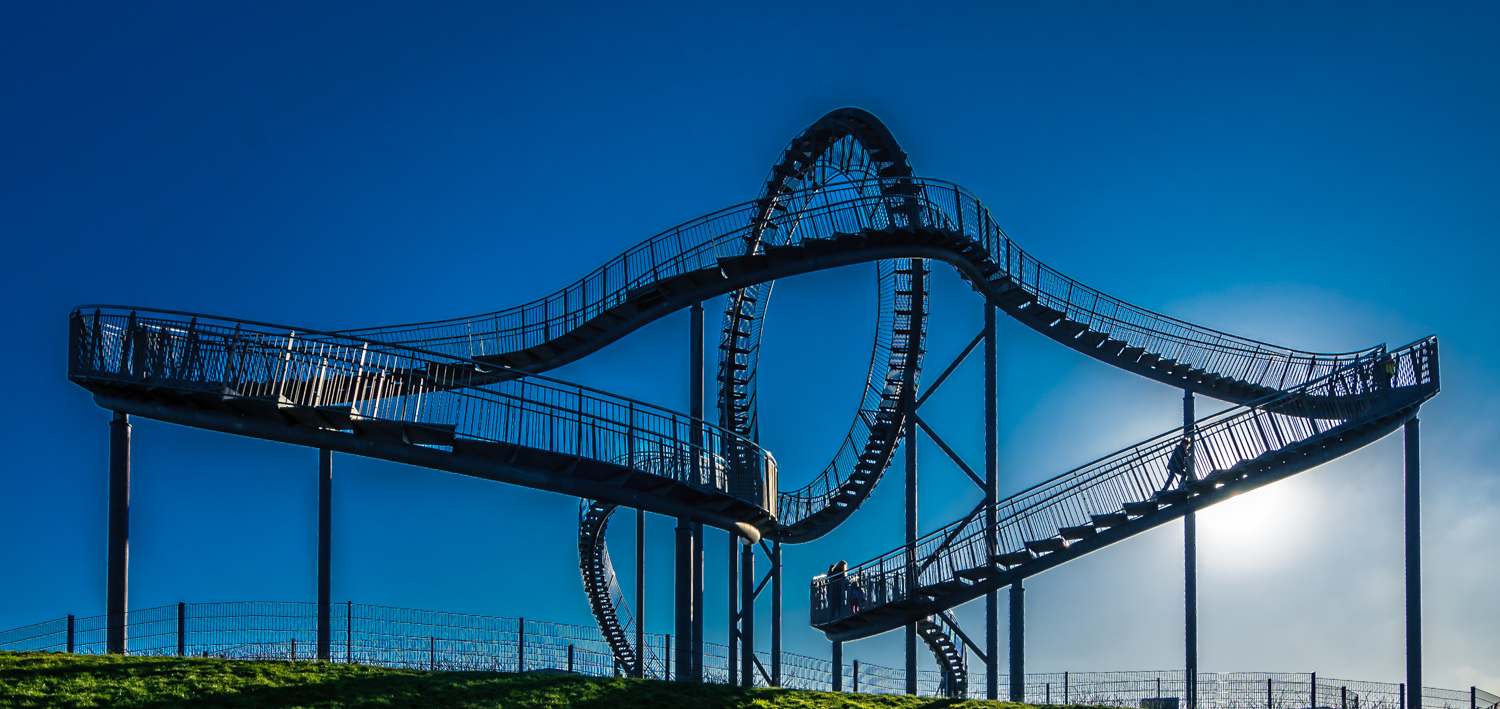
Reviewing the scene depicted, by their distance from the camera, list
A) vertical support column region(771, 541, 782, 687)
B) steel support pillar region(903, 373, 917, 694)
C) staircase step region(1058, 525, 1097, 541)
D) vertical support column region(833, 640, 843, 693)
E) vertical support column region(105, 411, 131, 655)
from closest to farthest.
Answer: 1. vertical support column region(105, 411, 131, 655)
2. staircase step region(1058, 525, 1097, 541)
3. steel support pillar region(903, 373, 917, 694)
4. vertical support column region(833, 640, 843, 693)
5. vertical support column region(771, 541, 782, 687)

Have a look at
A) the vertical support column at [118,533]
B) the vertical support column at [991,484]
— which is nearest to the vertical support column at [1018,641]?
the vertical support column at [991,484]

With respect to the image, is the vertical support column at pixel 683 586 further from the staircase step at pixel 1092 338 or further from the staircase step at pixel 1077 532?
the staircase step at pixel 1092 338

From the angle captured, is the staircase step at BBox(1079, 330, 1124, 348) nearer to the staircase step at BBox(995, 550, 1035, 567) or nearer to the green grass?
the staircase step at BBox(995, 550, 1035, 567)

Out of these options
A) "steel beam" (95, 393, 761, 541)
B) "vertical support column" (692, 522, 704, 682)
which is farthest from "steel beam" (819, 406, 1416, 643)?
"steel beam" (95, 393, 761, 541)

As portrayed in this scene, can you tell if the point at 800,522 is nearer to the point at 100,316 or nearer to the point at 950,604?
the point at 950,604

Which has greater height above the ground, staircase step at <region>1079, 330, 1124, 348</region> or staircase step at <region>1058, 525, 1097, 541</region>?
staircase step at <region>1079, 330, 1124, 348</region>

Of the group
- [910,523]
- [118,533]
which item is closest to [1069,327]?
[910,523]

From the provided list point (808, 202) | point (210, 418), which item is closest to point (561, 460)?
point (210, 418)
